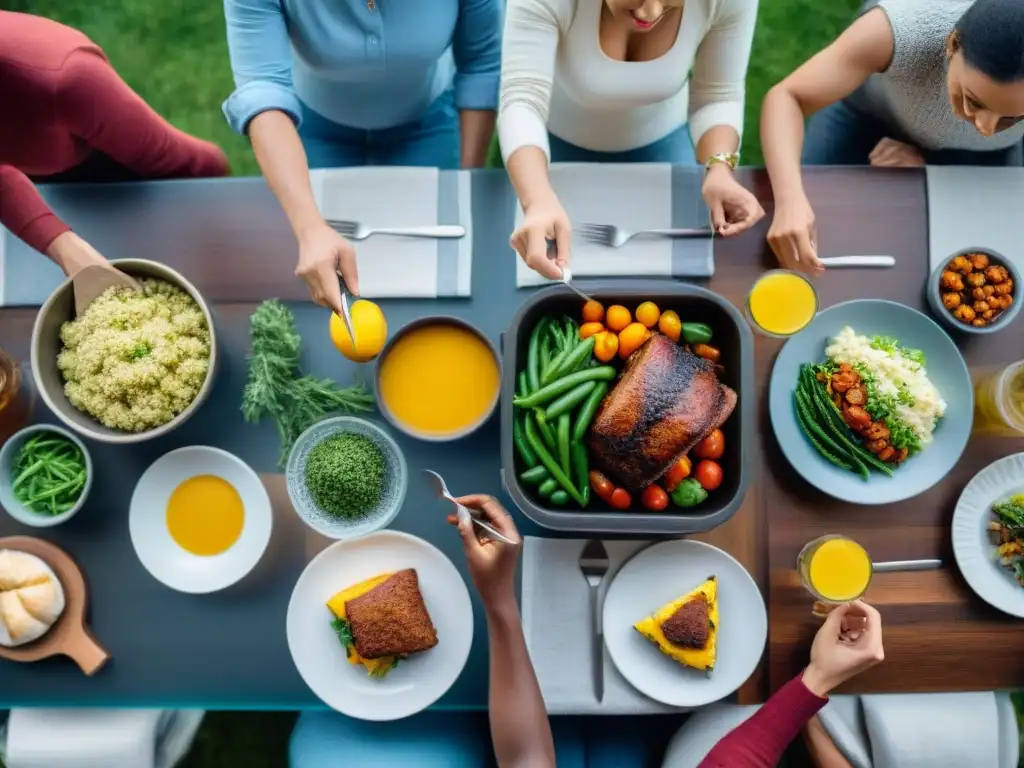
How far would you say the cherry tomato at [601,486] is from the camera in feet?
3.56

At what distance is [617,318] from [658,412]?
0.18 m

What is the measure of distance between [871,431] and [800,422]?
114 mm

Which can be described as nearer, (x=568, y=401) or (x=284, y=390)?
(x=568, y=401)

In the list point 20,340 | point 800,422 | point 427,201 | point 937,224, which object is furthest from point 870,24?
point 20,340

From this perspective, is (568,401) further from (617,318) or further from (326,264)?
(326,264)

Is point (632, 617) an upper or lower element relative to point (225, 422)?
lower

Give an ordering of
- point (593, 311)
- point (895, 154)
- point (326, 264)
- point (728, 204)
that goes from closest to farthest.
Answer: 1. point (593, 311)
2. point (326, 264)
3. point (728, 204)
4. point (895, 154)

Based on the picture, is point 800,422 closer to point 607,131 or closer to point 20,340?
point 607,131

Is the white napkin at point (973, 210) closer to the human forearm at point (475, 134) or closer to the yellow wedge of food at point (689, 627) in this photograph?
the yellow wedge of food at point (689, 627)

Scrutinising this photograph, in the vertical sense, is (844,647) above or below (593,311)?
below

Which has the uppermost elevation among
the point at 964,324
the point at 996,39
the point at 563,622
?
the point at 996,39

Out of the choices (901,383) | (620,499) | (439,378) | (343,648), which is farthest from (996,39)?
(343,648)

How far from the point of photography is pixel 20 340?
1336 mm

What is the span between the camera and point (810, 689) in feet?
3.96
